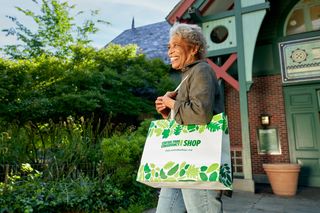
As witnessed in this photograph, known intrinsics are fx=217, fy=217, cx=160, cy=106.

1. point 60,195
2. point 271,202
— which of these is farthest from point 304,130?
point 60,195

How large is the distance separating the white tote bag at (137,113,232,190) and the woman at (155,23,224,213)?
5 centimetres

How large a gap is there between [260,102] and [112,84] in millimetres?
4995

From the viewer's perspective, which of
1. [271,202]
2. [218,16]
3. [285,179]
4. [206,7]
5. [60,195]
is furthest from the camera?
[206,7]

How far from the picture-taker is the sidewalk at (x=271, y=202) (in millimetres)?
3701

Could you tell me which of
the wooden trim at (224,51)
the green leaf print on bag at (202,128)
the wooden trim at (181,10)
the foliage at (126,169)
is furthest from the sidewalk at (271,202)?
the wooden trim at (181,10)

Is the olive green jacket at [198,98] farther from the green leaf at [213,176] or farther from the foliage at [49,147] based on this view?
the foliage at [49,147]

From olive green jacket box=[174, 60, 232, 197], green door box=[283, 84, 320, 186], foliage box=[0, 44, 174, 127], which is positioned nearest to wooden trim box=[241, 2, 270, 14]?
green door box=[283, 84, 320, 186]

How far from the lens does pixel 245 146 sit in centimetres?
505

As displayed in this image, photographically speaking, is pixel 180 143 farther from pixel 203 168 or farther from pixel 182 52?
pixel 182 52

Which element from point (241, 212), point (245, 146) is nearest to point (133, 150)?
point (241, 212)

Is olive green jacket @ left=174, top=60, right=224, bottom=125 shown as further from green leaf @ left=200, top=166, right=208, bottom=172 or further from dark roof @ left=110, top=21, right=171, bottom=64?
dark roof @ left=110, top=21, right=171, bottom=64

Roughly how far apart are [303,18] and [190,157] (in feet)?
24.0

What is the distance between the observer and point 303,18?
6.41 meters

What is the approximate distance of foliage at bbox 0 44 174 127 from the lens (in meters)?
5.94
